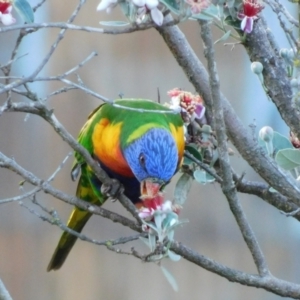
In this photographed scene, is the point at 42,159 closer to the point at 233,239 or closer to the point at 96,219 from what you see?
the point at 96,219

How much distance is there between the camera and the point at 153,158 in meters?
1.48

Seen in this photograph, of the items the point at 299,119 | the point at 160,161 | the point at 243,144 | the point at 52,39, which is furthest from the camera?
the point at 52,39

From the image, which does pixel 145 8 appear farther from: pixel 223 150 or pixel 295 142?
pixel 295 142

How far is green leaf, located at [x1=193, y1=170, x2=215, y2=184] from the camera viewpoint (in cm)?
125

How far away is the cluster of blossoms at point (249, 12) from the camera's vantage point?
113cm

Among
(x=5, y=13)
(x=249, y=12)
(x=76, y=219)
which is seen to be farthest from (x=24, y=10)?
(x=76, y=219)

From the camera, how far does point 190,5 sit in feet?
2.85

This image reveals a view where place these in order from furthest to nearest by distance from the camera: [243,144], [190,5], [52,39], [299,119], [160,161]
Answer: [52,39] < [160,161] < [243,144] < [299,119] < [190,5]

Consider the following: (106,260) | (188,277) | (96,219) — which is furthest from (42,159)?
(188,277)

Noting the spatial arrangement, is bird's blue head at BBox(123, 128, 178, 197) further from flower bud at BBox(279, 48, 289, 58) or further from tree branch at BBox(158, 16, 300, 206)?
flower bud at BBox(279, 48, 289, 58)

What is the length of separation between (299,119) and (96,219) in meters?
1.52

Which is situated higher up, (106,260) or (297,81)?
(297,81)

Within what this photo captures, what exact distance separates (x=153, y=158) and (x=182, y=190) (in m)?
0.16

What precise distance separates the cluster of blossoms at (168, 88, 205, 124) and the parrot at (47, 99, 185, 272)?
7cm
